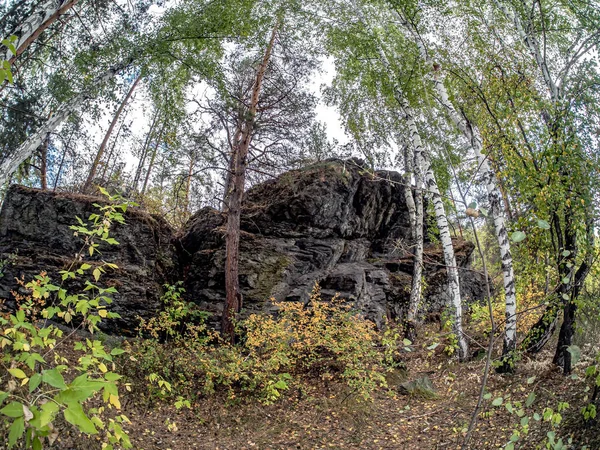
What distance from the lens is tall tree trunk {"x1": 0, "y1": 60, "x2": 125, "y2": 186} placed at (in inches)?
226

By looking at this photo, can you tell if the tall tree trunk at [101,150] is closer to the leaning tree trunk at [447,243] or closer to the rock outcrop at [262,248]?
the rock outcrop at [262,248]

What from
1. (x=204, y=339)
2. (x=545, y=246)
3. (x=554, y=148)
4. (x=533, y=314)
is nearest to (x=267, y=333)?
(x=204, y=339)

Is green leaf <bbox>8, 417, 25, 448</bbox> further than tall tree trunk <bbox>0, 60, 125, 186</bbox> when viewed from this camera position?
No

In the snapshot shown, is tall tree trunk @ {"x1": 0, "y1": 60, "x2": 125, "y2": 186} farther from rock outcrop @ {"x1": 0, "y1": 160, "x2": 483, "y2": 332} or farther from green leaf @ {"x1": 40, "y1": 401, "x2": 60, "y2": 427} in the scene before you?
green leaf @ {"x1": 40, "y1": 401, "x2": 60, "y2": 427}

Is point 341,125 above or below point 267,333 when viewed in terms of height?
above

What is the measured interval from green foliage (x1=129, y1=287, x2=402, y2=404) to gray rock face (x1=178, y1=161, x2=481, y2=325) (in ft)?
6.71

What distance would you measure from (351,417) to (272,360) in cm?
163

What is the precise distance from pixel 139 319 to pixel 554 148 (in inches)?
339

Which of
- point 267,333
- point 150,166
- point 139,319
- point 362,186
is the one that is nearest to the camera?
point 267,333

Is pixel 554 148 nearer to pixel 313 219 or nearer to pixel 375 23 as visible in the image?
pixel 313 219

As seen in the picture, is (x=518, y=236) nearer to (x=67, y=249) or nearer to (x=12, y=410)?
(x=12, y=410)

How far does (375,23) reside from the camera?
11.9 metres

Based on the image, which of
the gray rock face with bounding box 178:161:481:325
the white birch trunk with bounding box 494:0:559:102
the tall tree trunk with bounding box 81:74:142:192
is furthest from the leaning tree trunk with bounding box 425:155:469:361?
the tall tree trunk with bounding box 81:74:142:192

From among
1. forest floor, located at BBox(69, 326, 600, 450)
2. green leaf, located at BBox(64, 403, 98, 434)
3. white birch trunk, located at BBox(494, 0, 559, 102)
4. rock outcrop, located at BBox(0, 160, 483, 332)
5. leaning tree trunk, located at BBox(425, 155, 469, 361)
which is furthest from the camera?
rock outcrop, located at BBox(0, 160, 483, 332)
